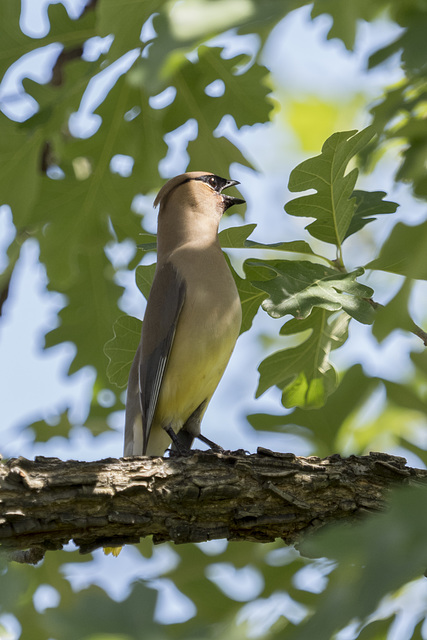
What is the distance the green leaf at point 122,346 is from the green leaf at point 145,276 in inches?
7.5

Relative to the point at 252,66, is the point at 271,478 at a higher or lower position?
lower

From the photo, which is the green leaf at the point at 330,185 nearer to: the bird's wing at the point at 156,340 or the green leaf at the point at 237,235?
the green leaf at the point at 237,235

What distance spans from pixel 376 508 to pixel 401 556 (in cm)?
210

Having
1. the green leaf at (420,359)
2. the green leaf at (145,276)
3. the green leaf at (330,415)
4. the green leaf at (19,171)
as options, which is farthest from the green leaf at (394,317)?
the green leaf at (19,171)

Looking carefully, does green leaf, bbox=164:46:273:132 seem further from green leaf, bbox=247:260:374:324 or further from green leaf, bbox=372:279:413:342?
green leaf, bbox=372:279:413:342

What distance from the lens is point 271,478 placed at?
11.2 feet

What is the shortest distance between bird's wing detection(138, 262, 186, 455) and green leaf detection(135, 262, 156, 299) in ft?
0.34

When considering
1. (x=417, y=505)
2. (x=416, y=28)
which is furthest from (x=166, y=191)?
(x=417, y=505)

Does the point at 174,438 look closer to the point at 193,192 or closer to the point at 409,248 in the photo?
the point at 193,192

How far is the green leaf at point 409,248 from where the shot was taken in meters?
1.95

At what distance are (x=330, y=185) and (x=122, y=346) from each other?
4.94 ft

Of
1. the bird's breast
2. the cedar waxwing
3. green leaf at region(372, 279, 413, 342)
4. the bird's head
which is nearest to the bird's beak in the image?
the bird's head

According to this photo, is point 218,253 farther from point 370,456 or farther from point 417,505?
point 417,505

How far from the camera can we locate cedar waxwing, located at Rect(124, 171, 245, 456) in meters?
4.38
